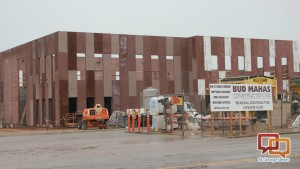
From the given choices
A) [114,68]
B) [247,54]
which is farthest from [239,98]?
[247,54]

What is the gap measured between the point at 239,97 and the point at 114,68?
85.7 feet

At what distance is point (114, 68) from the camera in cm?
4922

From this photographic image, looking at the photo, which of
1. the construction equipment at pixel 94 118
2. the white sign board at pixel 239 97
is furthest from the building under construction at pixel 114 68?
the white sign board at pixel 239 97

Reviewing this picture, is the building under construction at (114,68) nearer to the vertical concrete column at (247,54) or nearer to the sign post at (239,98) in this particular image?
the vertical concrete column at (247,54)

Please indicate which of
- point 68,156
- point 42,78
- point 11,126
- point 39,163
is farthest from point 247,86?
point 11,126

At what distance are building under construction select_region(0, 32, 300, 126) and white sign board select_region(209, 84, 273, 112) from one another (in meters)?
20.0

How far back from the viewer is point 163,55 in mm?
51375

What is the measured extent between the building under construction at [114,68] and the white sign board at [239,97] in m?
20.0

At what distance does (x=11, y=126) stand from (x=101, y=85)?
13.5 meters

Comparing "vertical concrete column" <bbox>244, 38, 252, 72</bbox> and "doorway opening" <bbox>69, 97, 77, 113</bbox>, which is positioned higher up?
"vertical concrete column" <bbox>244, 38, 252, 72</bbox>

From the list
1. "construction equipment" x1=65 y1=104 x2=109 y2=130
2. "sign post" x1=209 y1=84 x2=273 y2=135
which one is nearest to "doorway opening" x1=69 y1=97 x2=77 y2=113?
"construction equipment" x1=65 y1=104 x2=109 y2=130

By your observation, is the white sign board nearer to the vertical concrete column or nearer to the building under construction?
the building under construction

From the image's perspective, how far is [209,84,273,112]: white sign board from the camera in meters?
23.6

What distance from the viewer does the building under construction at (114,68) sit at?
46969 millimetres
